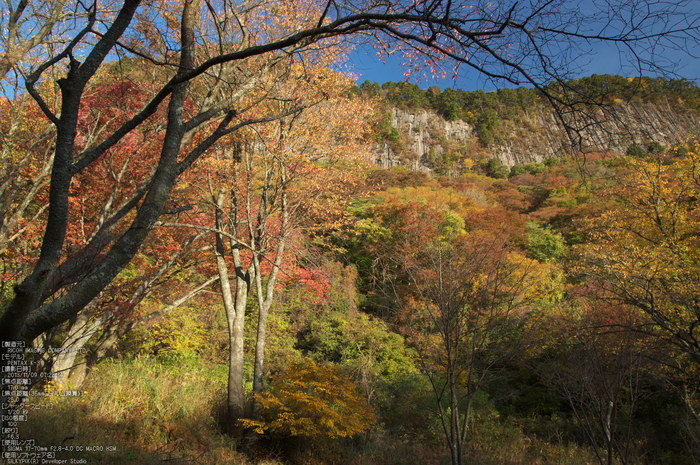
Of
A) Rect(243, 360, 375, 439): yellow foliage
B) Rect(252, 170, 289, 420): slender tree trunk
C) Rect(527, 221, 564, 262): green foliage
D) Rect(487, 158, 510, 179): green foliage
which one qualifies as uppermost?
Rect(487, 158, 510, 179): green foliage

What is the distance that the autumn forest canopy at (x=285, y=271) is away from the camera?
7.47ft

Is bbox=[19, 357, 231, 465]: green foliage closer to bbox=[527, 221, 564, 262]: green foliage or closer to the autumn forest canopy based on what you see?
the autumn forest canopy

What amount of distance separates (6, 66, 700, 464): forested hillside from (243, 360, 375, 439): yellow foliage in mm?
49

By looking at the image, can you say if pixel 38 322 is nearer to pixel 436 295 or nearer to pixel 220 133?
pixel 220 133

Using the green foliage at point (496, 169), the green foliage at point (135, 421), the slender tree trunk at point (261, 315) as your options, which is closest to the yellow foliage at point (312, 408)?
the slender tree trunk at point (261, 315)

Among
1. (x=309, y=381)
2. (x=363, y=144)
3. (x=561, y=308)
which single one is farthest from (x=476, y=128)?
(x=309, y=381)

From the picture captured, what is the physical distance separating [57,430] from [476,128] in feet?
197

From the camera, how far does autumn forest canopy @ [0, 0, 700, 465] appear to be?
2.28m

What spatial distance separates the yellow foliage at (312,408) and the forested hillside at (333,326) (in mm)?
49

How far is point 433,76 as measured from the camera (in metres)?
3.09

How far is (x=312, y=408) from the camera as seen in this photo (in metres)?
5.68

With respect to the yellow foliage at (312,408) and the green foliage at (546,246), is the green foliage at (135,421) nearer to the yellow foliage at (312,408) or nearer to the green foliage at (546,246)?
the yellow foliage at (312,408)

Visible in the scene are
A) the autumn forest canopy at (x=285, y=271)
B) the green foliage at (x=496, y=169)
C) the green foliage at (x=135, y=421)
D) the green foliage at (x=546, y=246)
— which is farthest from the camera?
the green foliage at (x=496, y=169)

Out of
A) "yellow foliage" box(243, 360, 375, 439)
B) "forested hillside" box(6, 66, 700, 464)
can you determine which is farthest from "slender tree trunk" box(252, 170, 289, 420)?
"yellow foliage" box(243, 360, 375, 439)
